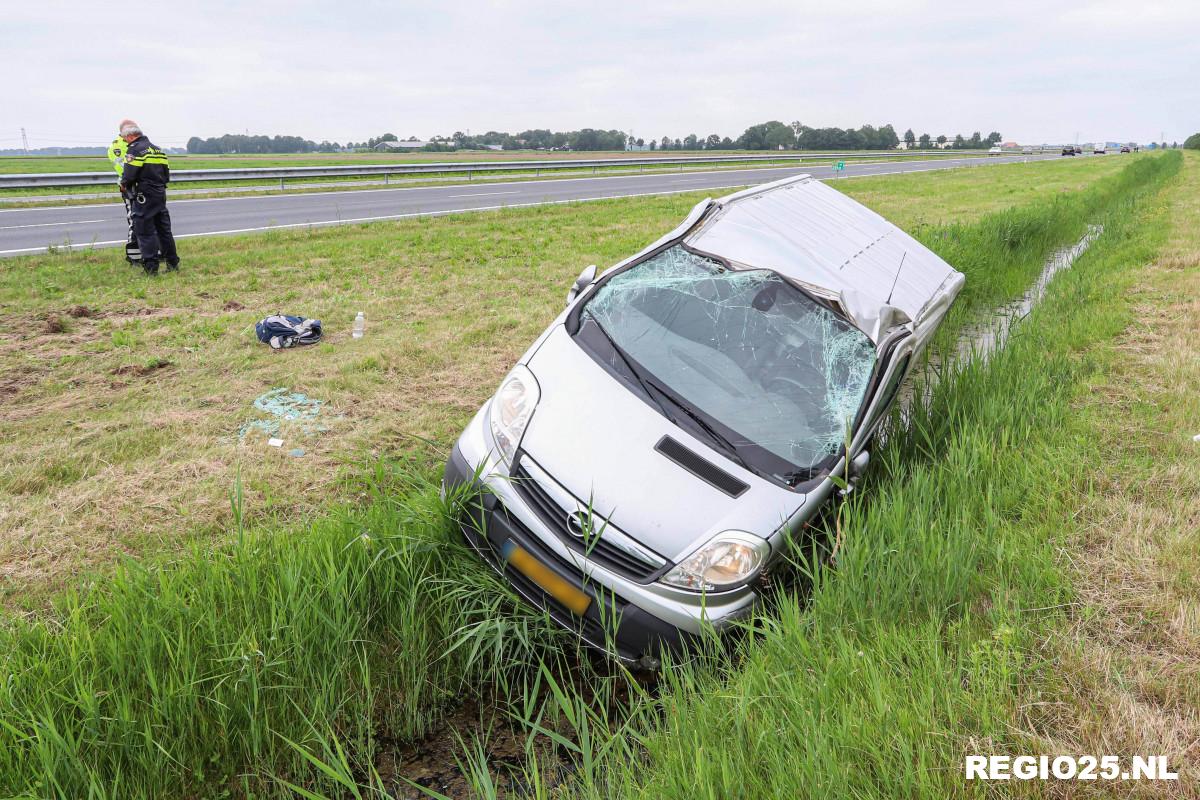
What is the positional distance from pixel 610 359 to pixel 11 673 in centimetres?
261

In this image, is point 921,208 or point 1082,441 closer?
point 1082,441

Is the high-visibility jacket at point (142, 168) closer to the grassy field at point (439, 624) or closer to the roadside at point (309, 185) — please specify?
the grassy field at point (439, 624)

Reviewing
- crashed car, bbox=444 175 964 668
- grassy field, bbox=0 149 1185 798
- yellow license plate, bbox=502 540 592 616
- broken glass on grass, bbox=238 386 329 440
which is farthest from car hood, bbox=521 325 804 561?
broken glass on grass, bbox=238 386 329 440

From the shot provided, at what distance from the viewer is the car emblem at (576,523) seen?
9.77ft

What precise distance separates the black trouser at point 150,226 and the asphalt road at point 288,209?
2.98m

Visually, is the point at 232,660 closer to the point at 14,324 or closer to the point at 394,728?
the point at 394,728

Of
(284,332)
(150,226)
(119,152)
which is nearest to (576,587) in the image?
(284,332)

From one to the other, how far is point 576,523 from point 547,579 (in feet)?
0.85

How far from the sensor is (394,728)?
9.41ft

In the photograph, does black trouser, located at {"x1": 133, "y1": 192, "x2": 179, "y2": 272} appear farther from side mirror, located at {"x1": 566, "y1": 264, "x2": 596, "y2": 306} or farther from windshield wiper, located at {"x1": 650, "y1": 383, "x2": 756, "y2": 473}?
windshield wiper, located at {"x1": 650, "y1": 383, "x2": 756, "y2": 473}

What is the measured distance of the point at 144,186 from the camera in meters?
9.31

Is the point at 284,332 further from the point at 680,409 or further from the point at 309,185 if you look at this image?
the point at 309,185

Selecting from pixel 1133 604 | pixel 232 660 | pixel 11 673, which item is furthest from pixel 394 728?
pixel 1133 604

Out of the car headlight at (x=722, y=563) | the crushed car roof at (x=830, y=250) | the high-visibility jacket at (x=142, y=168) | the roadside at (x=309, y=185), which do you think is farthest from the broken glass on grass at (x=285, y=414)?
the roadside at (x=309, y=185)
